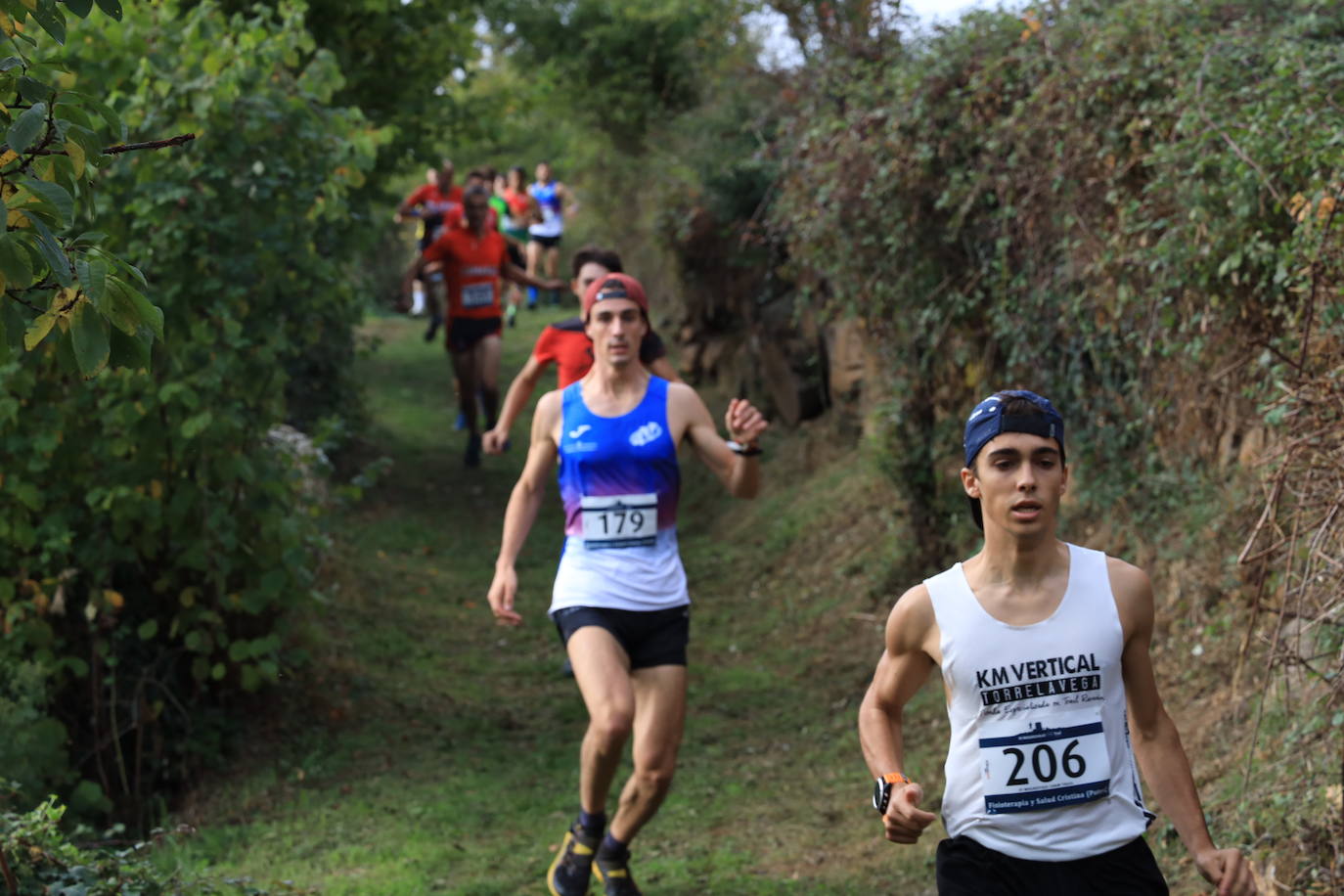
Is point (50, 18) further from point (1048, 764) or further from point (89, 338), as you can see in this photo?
point (1048, 764)

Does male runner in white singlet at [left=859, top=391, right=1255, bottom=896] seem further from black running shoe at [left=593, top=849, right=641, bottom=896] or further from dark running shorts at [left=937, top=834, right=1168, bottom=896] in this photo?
black running shoe at [left=593, top=849, right=641, bottom=896]

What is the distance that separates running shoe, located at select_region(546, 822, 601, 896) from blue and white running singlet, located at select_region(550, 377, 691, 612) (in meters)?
0.83

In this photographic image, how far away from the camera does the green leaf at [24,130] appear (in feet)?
9.06

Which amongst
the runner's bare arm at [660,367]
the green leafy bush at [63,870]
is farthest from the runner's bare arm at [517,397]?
the green leafy bush at [63,870]

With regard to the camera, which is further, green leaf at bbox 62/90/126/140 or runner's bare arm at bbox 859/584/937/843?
runner's bare arm at bbox 859/584/937/843

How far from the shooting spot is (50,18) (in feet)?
9.54

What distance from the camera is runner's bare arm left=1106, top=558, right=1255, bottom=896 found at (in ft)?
11.4

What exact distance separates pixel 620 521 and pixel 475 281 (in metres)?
7.91

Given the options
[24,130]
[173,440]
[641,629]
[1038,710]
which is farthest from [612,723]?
[24,130]

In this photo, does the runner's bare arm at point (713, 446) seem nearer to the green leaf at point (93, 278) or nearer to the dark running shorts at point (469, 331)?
the green leaf at point (93, 278)

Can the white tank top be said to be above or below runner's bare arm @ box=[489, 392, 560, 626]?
below

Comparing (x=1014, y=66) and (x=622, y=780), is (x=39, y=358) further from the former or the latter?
(x=1014, y=66)

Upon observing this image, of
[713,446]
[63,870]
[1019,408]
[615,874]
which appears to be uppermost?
[1019,408]

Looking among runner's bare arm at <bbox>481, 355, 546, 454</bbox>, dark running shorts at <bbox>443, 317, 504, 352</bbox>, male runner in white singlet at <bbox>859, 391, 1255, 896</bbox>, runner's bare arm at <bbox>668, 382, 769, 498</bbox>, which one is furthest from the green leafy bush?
dark running shorts at <bbox>443, 317, 504, 352</bbox>
